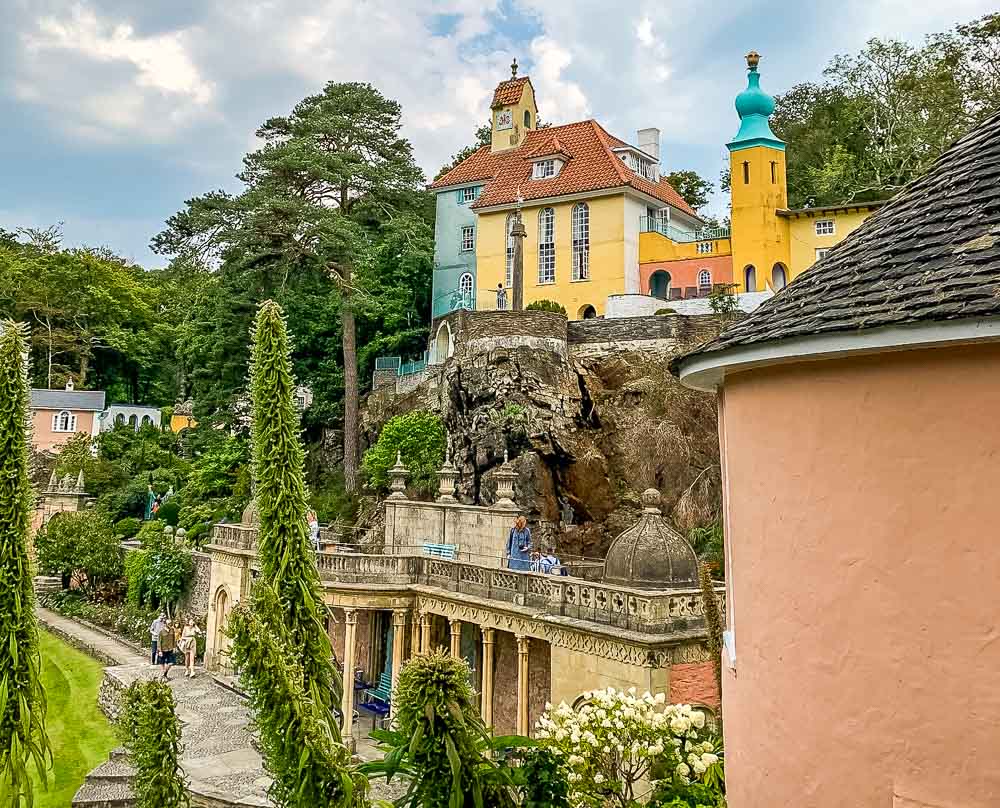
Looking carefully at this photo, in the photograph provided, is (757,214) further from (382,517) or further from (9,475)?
(9,475)

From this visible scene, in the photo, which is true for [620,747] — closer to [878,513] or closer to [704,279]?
[878,513]

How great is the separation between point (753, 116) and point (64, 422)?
4372 cm

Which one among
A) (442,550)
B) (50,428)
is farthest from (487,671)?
(50,428)

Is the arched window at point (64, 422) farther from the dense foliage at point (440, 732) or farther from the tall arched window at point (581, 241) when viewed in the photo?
the dense foliage at point (440, 732)

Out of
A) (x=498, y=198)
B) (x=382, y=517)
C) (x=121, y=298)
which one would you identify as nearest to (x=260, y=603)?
(x=382, y=517)

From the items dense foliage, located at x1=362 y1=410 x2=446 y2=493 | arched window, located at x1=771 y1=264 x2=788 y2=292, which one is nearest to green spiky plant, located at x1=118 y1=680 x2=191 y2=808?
dense foliage, located at x1=362 y1=410 x2=446 y2=493

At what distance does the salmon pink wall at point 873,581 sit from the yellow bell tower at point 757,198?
30193 mm

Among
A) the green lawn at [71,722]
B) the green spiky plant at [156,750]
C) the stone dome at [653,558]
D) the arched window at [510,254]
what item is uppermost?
the arched window at [510,254]

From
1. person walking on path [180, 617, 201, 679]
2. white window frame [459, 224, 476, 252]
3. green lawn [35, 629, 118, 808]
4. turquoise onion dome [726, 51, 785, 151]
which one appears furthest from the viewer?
white window frame [459, 224, 476, 252]

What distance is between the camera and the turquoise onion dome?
3381 cm

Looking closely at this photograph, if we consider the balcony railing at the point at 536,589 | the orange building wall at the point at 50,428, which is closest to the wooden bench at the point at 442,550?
the balcony railing at the point at 536,589

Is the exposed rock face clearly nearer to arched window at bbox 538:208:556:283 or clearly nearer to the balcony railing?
the balcony railing

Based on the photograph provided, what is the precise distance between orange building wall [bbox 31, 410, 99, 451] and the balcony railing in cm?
3588

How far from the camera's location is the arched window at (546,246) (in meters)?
38.3
